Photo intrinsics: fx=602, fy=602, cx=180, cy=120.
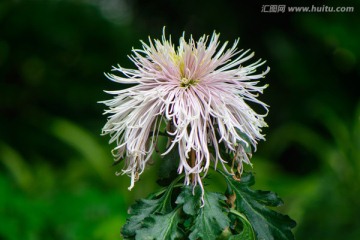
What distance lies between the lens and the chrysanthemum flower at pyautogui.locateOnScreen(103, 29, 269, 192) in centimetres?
102

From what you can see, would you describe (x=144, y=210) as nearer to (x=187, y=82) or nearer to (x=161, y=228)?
(x=161, y=228)

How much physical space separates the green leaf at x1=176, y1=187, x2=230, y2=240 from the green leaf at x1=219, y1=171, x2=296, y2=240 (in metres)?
0.06

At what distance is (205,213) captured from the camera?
983 millimetres

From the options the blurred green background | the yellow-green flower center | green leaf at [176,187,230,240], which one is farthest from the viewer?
the blurred green background

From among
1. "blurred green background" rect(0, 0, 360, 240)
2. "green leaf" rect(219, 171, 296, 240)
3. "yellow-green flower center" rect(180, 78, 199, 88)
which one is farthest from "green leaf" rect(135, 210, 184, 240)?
"blurred green background" rect(0, 0, 360, 240)

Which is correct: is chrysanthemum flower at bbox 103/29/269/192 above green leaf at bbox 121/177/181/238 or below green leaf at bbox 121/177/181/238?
above

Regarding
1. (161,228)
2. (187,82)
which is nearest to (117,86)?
(187,82)

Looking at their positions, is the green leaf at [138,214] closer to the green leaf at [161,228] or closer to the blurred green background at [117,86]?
the green leaf at [161,228]

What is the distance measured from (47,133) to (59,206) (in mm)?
1694

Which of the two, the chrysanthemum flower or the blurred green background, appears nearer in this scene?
the chrysanthemum flower

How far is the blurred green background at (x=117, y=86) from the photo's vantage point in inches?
167

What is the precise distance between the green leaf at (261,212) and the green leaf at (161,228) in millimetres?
122

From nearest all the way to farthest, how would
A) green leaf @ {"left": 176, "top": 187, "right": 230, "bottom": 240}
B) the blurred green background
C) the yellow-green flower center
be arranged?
green leaf @ {"left": 176, "top": 187, "right": 230, "bottom": 240} < the yellow-green flower center < the blurred green background

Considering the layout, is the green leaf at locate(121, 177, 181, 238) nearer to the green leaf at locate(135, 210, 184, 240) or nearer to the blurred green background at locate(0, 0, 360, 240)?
the green leaf at locate(135, 210, 184, 240)
